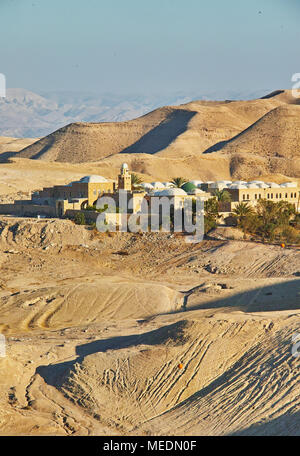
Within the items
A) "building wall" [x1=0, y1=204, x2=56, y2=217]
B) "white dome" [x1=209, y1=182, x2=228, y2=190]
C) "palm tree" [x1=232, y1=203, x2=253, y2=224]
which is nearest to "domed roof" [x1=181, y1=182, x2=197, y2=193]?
"white dome" [x1=209, y1=182, x2=228, y2=190]

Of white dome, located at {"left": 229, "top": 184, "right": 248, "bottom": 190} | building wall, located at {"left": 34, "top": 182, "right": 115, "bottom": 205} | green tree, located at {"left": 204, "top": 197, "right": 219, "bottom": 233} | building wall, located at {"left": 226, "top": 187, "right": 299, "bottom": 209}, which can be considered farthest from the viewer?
white dome, located at {"left": 229, "top": 184, "right": 248, "bottom": 190}

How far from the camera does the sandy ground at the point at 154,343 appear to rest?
65.0 feet

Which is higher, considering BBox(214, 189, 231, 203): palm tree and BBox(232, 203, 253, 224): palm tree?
BBox(214, 189, 231, 203): palm tree

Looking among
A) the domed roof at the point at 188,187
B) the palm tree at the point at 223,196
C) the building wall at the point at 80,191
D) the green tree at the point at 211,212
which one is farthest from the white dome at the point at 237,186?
the building wall at the point at 80,191

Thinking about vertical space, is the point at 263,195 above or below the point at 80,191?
below

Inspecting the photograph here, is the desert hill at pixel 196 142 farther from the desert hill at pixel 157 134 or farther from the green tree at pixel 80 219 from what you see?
the green tree at pixel 80 219

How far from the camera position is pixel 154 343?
23562 millimetres

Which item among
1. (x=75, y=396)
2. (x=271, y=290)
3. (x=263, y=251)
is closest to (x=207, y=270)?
(x=263, y=251)

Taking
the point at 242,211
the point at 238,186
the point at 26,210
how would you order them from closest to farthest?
the point at 242,211 → the point at 26,210 → the point at 238,186

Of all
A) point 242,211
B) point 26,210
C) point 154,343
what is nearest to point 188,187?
point 242,211

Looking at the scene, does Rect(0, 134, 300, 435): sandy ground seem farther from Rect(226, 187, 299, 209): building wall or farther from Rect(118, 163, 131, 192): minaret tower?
Rect(226, 187, 299, 209): building wall

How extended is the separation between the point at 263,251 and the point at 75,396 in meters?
18.2

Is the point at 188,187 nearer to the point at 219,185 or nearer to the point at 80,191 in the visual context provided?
the point at 219,185

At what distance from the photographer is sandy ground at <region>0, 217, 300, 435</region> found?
19797 millimetres
